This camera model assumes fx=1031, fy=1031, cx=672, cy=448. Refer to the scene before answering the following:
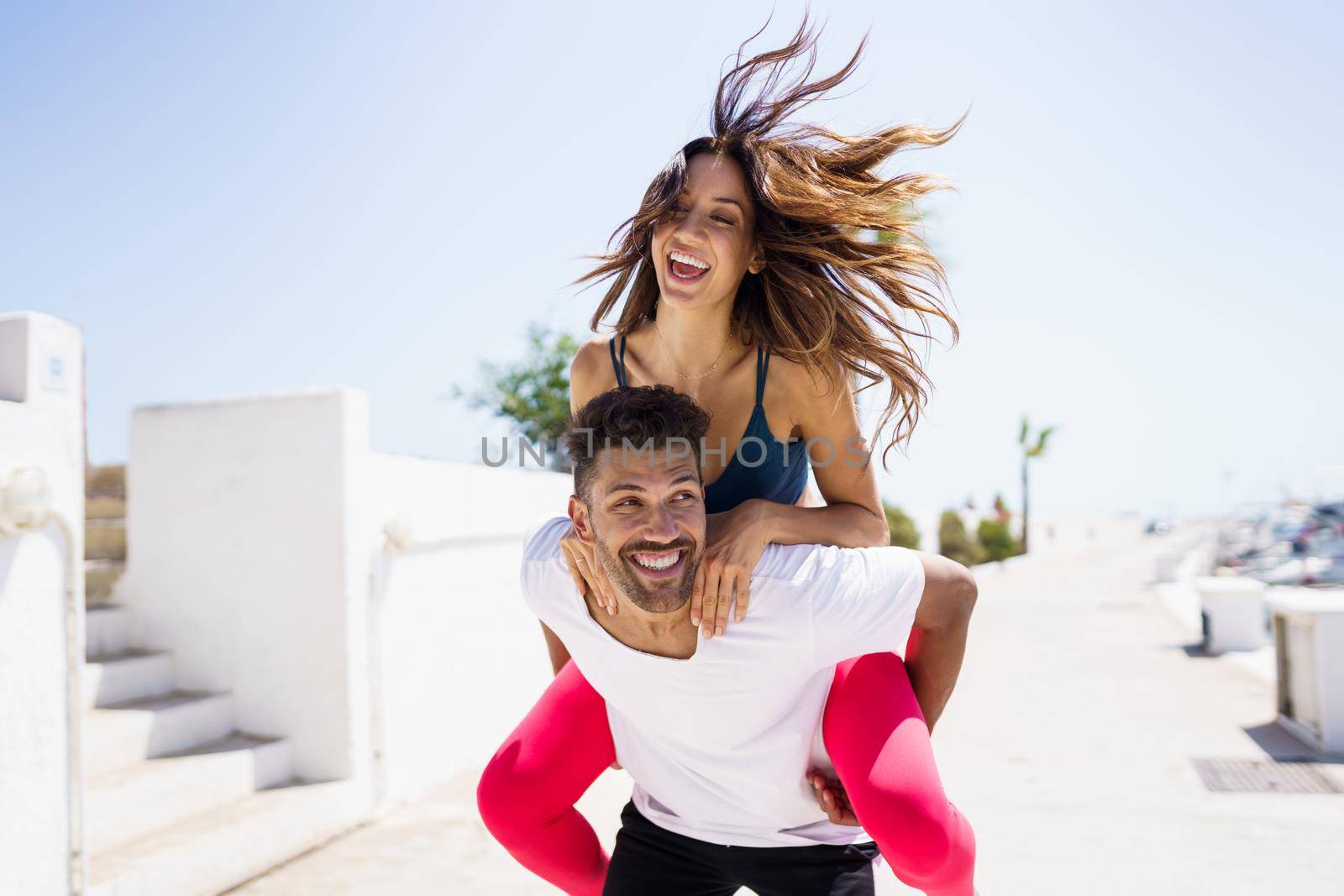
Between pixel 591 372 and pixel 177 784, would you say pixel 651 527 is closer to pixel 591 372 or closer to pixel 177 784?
pixel 591 372

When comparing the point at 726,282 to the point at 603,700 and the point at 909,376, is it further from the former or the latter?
the point at 603,700

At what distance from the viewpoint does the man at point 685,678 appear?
2.24m

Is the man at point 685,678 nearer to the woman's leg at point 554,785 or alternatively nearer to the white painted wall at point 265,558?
the woman's leg at point 554,785

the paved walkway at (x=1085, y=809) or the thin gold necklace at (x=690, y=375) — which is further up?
the thin gold necklace at (x=690, y=375)

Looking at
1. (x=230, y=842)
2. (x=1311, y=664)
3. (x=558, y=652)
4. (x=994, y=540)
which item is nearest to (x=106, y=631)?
(x=230, y=842)

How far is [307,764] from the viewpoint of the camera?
16.6ft

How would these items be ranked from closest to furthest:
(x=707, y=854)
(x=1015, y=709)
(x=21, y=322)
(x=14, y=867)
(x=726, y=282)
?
(x=707, y=854) < (x=726, y=282) < (x=14, y=867) < (x=21, y=322) < (x=1015, y=709)

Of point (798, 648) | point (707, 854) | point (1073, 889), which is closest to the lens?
point (798, 648)

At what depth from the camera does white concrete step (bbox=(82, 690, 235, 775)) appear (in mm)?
4422

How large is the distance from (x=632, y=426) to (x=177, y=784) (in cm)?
327

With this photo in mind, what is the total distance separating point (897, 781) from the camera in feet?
7.27

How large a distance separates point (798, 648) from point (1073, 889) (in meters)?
2.74

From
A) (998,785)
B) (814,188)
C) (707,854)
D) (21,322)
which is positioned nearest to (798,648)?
(707,854)

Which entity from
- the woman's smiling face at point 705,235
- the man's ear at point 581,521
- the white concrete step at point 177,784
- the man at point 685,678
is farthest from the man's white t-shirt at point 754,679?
the white concrete step at point 177,784
